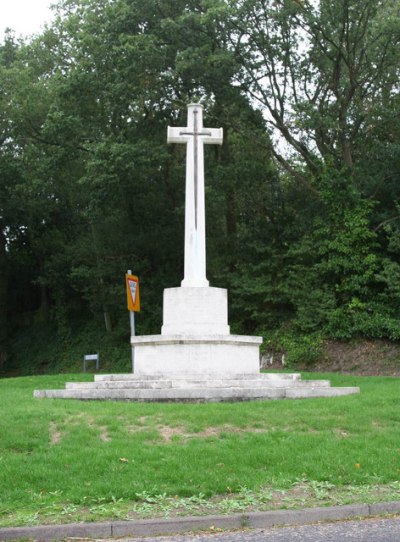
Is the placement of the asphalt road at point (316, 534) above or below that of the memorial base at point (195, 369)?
below

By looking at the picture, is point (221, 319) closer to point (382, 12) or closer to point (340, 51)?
point (340, 51)

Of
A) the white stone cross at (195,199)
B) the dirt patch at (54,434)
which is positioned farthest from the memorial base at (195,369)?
the dirt patch at (54,434)

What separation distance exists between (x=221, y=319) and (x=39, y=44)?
843 inches

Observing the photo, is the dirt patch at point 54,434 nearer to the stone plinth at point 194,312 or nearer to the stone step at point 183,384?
the stone step at point 183,384

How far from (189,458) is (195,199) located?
7.83 meters

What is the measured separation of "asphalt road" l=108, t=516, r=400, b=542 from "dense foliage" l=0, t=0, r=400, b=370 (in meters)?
15.4

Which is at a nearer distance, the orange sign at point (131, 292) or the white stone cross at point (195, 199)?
the white stone cross at point (195, 199)

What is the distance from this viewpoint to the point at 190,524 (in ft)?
18.6

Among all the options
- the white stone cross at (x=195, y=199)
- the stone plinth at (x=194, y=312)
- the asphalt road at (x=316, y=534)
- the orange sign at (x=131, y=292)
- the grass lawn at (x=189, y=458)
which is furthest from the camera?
the orange sign at (x=131, y=292)

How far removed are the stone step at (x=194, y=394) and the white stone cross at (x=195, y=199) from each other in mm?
3692

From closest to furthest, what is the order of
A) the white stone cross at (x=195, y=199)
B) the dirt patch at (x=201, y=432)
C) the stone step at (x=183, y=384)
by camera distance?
the dirt patch at (x=201, y=432), the stone step at (x=183, y=384), the white stone cross at (x=195, y=199)

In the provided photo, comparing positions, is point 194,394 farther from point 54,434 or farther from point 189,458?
point 189,458

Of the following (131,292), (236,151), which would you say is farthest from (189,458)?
(236,151)

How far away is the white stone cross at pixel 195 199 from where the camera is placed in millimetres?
13836
